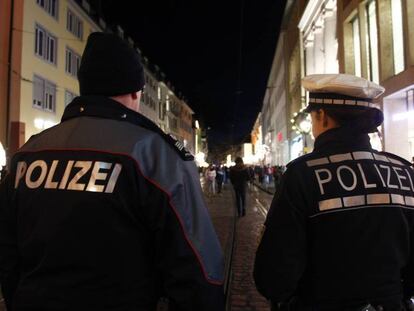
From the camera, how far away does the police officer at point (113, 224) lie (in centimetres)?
166

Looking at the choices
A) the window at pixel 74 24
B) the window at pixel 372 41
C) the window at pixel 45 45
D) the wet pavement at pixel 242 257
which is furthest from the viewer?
the window at pixel 74 24

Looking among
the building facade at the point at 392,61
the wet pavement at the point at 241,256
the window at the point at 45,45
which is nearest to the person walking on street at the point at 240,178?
the wet pavement at the point at 241,256

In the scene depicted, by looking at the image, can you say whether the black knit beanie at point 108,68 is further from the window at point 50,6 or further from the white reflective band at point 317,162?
the window at point 50,6

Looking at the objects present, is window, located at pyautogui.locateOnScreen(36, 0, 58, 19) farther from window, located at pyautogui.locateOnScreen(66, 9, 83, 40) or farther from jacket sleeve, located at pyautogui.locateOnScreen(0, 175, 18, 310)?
jacket sleeve, located at pyautogui.locateOnScreen(0, 175, 18, 310)

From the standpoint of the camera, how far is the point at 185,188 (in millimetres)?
1731

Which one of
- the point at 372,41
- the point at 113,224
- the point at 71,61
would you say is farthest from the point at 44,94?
the point at 113,224

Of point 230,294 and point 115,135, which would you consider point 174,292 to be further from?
point 230,294

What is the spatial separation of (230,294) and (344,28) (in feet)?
53.3

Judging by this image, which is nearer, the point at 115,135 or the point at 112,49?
the point at 115,135

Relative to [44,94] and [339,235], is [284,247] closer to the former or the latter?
[339,235]

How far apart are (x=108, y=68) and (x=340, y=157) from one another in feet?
3.76

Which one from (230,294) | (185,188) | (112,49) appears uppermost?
(112,49)

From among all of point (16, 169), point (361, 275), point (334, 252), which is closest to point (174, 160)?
point (16, 169)

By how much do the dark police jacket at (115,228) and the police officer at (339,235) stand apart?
395mm
